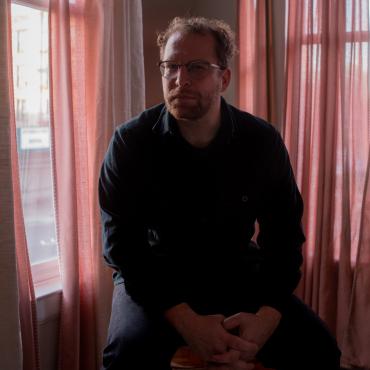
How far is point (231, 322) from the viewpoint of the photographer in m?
1.34

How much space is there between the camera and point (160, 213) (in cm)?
148

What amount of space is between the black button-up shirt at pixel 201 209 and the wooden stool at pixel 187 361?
0.16m

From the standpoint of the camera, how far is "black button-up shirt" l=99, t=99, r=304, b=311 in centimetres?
144

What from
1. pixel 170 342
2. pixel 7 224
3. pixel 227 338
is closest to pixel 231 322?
pixel 227 338

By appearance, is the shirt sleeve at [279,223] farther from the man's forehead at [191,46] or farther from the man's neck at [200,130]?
the man's forehead at [191,46]

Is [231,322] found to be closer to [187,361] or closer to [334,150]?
[187,361]

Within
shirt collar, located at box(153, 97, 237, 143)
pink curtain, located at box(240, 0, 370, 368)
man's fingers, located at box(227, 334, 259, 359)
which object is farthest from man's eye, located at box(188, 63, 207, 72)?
pink curtain, located at box(240, 0, 370, 368)

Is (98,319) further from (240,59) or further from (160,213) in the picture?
(240,59)

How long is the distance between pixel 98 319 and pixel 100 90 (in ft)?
2.95

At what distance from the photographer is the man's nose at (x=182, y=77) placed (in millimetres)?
1407

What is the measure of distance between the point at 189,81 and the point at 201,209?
0.36 meters

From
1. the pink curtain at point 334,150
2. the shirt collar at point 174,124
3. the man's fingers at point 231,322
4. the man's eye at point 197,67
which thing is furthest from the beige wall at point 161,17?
the man's fingers at point 231,322

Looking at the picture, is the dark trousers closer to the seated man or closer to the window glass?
the seated man

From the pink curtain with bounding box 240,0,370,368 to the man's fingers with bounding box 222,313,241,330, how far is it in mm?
1168
